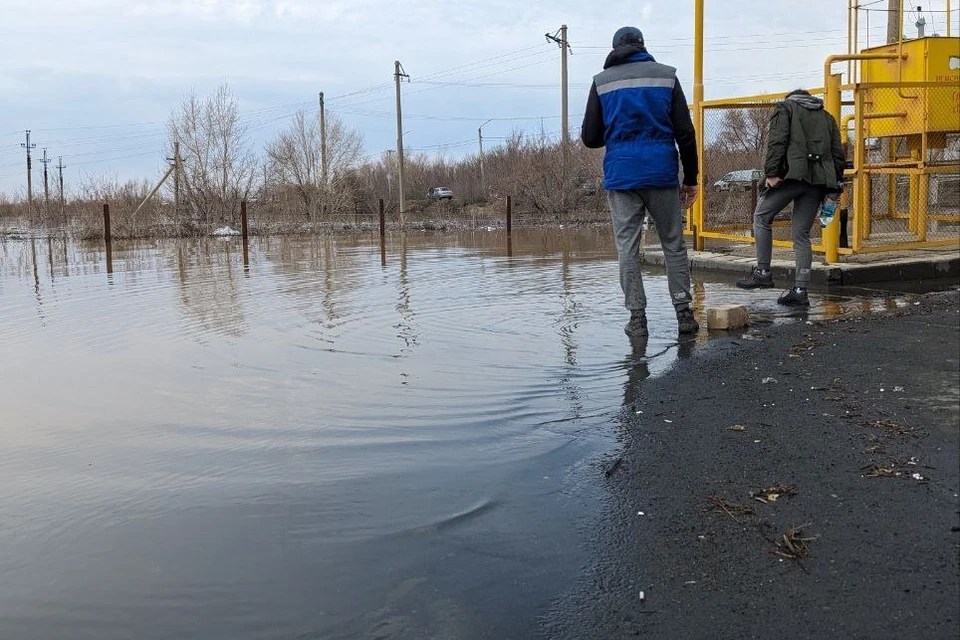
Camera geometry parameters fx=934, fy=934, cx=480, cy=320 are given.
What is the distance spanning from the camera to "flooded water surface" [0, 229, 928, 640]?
272 cm

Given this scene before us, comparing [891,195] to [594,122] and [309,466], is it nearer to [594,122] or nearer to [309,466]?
[594,122]

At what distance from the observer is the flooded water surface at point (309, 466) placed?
2.72 metres

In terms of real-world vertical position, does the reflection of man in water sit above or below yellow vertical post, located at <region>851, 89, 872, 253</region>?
below

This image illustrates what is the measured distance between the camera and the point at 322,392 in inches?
215

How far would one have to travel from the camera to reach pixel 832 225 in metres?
10.2

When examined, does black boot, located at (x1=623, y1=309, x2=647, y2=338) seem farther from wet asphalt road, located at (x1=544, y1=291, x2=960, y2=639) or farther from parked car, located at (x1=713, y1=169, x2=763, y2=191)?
parked car, located at (x1=713, y1=169, x2=763, y2=191)

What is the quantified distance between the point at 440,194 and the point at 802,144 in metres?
67.7

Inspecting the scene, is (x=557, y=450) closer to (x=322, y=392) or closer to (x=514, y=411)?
(x=514, y=411)

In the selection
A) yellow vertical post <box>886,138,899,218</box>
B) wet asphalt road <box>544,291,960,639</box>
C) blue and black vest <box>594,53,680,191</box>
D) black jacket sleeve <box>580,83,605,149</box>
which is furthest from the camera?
yellow vertical post <box>886,138,899,218</box>

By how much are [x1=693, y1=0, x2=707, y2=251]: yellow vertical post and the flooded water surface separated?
4.76 meters

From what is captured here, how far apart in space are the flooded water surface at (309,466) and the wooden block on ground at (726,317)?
0.32m

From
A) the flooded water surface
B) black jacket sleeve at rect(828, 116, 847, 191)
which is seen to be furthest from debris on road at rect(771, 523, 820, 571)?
black jacket sleeve at rect(828, 116, 847, 191)

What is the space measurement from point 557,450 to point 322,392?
6.17ft

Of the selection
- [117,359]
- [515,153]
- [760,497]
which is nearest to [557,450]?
[760,497]
